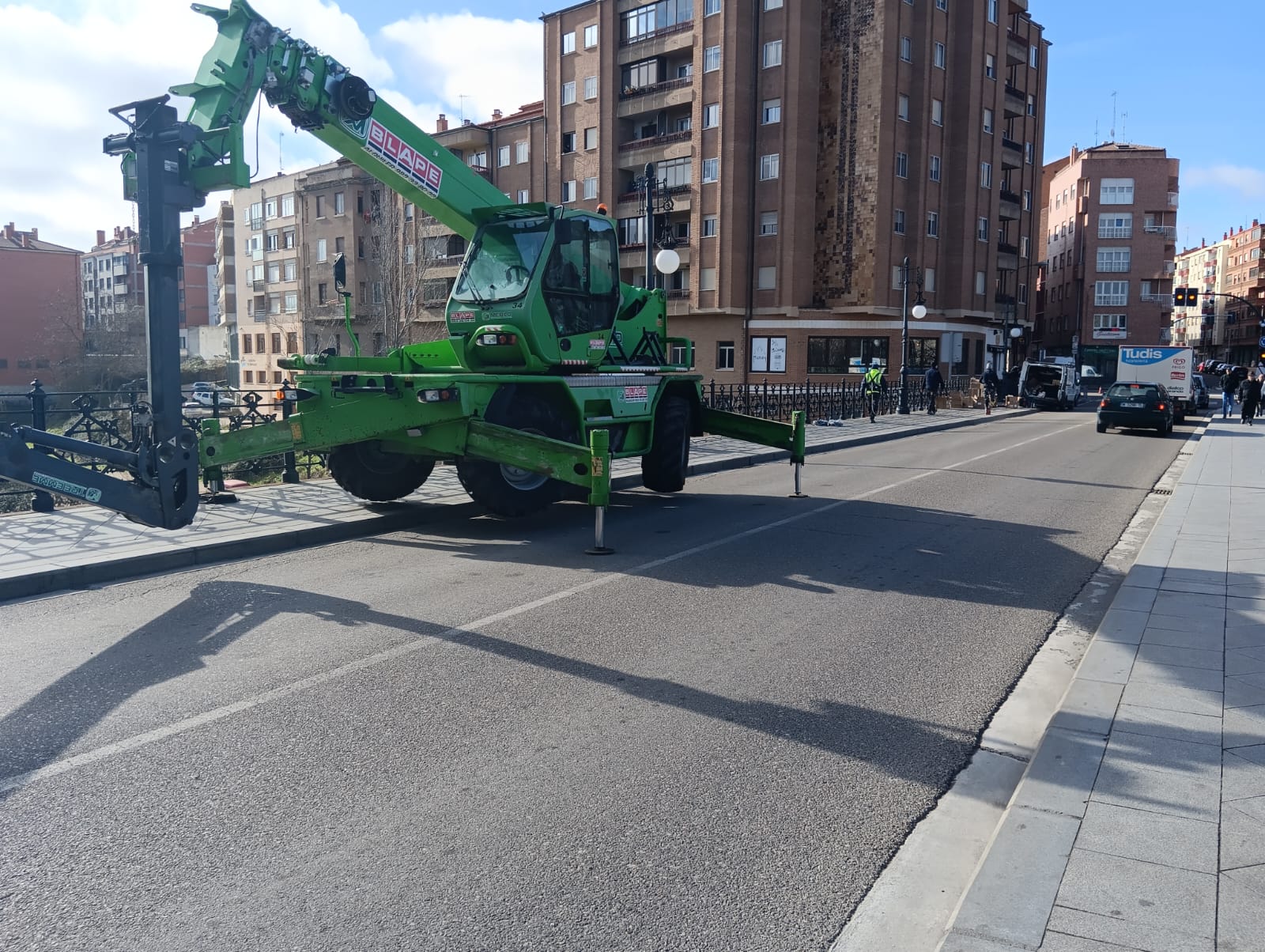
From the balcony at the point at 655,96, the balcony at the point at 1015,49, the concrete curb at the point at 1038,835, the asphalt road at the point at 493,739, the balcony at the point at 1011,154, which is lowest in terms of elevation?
the asphalt road at the point at 493,739

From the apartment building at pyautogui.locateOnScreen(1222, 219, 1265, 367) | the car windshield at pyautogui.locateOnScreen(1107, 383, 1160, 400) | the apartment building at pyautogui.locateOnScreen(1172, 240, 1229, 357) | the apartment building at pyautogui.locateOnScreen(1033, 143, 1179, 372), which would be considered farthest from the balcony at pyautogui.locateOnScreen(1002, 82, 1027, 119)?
the apartment building at pyautogui.locateOnScreen(1172, 240, 1229, 357)

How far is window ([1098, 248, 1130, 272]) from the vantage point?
261 feet

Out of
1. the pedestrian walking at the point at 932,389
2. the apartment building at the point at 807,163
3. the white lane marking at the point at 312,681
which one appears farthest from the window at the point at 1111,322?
the white lane marking at the point at 312,681

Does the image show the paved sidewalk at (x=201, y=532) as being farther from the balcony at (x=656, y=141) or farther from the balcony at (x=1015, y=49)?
the balcony at (x=1015, y=49)

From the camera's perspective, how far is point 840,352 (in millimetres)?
50406

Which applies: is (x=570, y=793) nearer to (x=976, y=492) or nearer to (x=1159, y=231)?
(x=976, y=492)

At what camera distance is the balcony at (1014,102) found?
5806 cm

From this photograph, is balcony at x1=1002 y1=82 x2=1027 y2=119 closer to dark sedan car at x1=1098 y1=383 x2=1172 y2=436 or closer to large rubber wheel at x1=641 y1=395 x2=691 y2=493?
dark sedan car at x1=1098 y1=383 x2=1172 y2=436

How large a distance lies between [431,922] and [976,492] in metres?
12.4

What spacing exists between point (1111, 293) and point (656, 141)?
47253 mm

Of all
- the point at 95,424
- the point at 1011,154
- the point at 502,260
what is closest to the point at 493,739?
the point at 502,260

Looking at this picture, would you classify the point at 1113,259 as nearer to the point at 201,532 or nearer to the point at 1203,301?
the point at 1203,301

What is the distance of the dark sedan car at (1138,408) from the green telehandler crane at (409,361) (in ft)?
57.9

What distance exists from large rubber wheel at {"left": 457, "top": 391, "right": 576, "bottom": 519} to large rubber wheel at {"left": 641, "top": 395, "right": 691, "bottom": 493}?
7.25 ft
